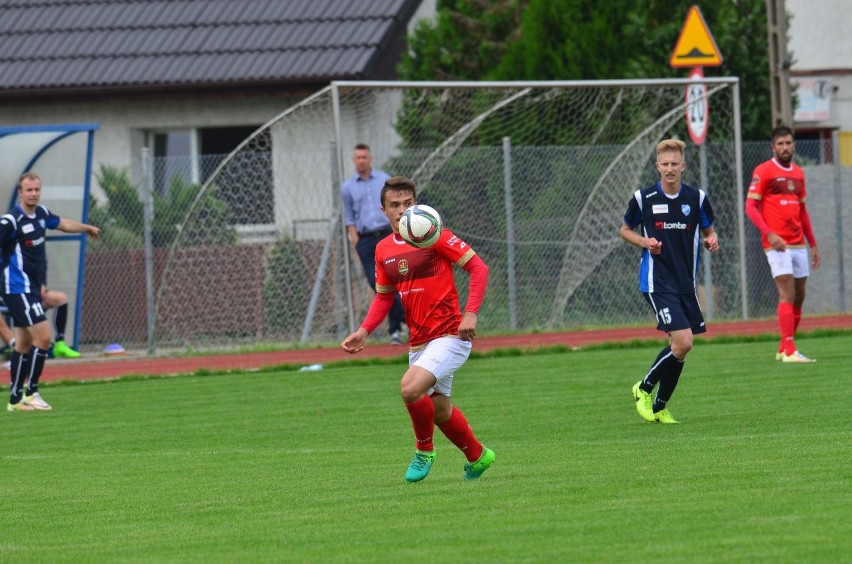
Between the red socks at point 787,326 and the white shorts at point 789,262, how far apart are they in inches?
13.1

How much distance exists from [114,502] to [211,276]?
11.6m

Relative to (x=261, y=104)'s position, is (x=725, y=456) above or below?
below

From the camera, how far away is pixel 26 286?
14086mm

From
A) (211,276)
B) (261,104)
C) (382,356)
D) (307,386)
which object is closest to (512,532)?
(307,386)

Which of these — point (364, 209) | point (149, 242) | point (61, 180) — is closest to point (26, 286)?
point (364, 209)

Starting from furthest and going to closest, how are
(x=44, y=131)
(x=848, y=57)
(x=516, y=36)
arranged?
1. (x=848, y=57)
2. (x=516, y=36)
3. (x=44, y=131)

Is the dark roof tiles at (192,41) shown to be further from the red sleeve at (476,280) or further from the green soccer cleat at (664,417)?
the red sleeve at (476,280)

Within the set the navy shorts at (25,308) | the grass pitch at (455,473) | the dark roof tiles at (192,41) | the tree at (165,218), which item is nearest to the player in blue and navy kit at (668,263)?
the grass pitch at (455,473)

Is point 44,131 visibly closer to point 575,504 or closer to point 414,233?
point 414,233

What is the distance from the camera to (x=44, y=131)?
65.2 ft

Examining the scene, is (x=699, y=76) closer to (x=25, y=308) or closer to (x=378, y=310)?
(x=25, y=308)

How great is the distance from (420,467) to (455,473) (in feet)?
1.68

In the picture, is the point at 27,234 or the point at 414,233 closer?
the point at 414,233

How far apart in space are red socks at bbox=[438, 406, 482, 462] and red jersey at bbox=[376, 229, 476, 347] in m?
0.48
